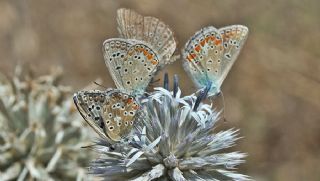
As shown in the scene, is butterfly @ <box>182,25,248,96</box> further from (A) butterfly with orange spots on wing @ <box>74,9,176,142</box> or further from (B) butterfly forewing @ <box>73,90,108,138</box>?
(B) butterfly forewing @ <box>73,90,108,138</box>

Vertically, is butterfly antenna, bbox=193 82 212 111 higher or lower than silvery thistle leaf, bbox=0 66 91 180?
lower

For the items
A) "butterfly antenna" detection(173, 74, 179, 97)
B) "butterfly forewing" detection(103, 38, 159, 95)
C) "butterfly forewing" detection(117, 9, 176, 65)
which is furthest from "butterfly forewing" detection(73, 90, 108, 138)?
"butterfly antenna" detection(173, 74, 179, 97)

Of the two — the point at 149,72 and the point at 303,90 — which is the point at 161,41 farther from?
the point at 303,90

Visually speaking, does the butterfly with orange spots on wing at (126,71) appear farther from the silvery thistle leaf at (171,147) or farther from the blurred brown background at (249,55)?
the blurred brown background at (249,55)

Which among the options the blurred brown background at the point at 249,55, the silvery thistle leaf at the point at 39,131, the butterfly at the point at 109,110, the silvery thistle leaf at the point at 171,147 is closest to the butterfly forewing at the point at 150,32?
the silvery thistle leaf at the point at 171,147

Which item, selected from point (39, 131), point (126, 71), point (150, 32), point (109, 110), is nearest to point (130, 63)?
point (126, 71)

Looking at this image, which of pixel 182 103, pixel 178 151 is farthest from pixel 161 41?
pixel 178 151
